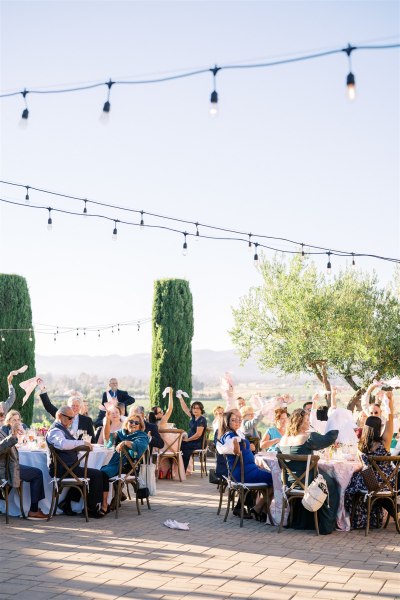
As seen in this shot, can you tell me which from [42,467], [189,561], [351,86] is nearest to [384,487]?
[189,561]

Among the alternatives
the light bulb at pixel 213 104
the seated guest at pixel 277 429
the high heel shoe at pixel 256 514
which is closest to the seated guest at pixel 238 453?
the high heel shoe at pixel 256 514

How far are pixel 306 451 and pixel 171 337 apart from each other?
11.5 metres

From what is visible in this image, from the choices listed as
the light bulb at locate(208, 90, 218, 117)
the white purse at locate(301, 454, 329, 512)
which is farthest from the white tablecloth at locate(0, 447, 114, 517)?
the light bulb at locate(208, 90, 218, 117)

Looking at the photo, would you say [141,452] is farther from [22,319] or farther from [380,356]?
[380,356]

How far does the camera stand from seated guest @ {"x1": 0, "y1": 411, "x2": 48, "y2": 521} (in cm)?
882

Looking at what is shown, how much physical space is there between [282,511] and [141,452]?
1837 mm

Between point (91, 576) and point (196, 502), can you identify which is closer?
point (91, 576)

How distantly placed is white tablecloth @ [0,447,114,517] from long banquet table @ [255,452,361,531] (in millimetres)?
2031

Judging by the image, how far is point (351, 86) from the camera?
542cm

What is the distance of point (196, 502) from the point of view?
10.8 metres

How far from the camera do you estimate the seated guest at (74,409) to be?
10.9m

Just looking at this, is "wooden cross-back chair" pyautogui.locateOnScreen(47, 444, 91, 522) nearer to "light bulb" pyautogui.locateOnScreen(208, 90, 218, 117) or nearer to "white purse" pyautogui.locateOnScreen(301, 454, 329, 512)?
"white purse" pyautogui.locateOnScreen(301, 454, 329, 512)

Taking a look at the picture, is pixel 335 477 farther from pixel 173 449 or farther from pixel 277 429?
pixel 173 449

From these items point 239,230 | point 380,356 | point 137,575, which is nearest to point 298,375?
point 380,356
